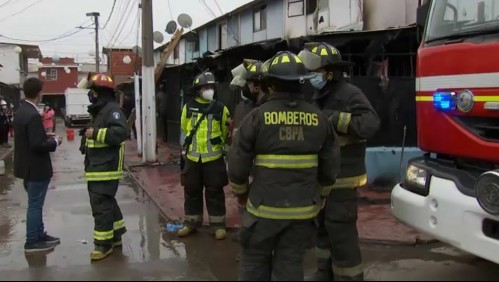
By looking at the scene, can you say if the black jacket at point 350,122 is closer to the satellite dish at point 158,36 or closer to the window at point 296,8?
the window at point 296,8

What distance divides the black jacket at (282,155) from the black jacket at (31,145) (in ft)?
9.15

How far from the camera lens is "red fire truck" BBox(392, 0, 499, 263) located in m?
3.62

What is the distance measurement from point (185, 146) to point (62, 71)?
170 ft

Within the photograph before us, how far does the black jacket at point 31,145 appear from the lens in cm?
533

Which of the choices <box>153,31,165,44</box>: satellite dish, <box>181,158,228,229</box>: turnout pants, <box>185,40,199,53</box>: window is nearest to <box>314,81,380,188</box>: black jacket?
<box>181,158,228,229</box>: turnout pants

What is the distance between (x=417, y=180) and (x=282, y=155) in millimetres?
1549

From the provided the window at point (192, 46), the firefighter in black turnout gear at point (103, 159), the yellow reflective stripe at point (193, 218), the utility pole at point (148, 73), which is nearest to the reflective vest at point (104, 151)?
the firefighter in black turnout gear at point (103, 159)

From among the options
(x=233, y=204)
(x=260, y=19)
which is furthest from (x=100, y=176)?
(x=260, y=19)

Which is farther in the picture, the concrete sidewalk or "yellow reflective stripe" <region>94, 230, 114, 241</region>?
the concrete sidewalk

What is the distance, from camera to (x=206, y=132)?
5828 millimetres

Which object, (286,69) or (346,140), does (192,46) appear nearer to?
(346,140)

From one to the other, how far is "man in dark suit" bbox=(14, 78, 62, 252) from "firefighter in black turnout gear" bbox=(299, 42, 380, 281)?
2.94 meters

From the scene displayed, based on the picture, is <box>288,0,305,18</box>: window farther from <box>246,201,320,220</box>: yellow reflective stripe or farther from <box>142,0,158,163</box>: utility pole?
<box>246,201,320,220</box>: yellow reflective stripe

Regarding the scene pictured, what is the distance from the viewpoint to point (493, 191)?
3.48 metres
